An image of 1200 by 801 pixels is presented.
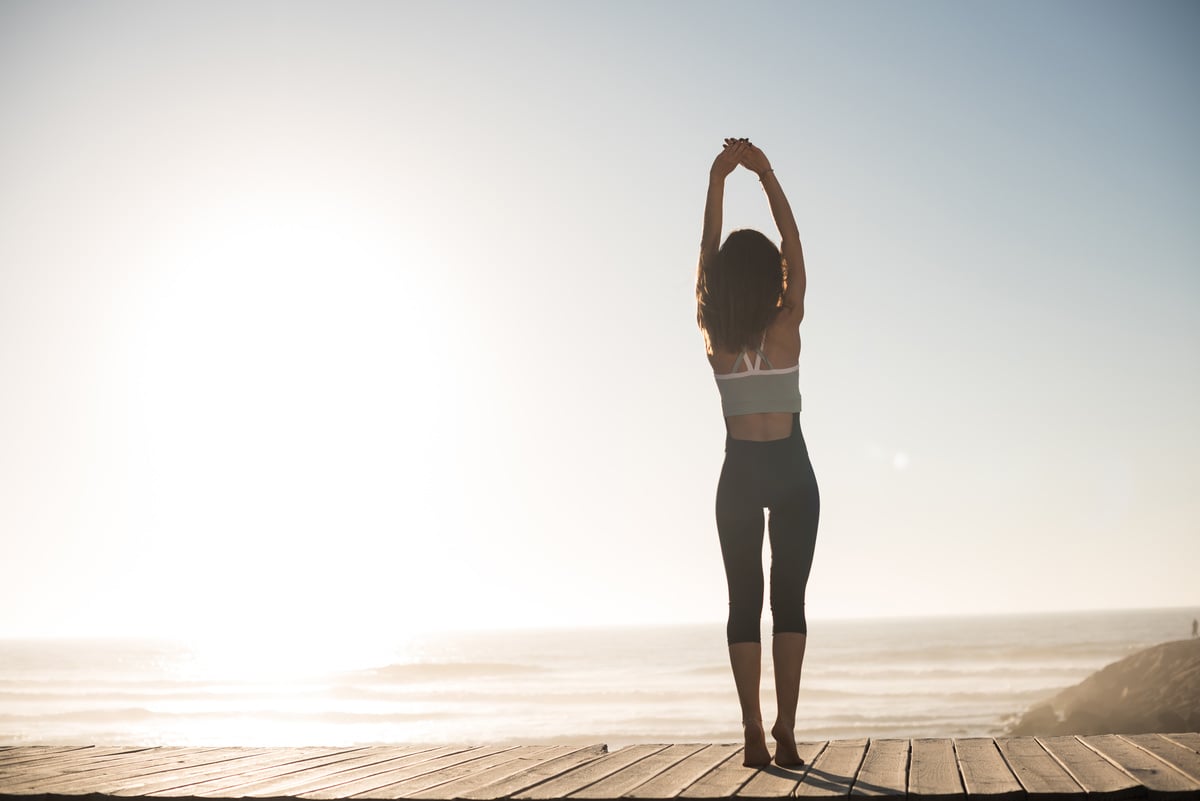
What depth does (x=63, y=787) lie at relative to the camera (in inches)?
152

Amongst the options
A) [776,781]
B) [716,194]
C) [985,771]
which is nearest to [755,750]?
[776,781]

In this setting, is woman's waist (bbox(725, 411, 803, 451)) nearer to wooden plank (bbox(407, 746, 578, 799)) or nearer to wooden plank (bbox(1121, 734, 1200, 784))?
wooden plank (bbox(407, 746, 578, 799))

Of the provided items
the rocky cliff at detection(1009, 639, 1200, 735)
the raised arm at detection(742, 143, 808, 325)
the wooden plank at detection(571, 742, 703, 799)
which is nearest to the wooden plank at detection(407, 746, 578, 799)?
the wooden plank at detection(571, 742, 703, 799)

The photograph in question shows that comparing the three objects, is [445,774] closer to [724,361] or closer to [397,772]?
[397,772]

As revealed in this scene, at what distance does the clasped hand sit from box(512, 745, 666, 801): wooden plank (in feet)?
8.30

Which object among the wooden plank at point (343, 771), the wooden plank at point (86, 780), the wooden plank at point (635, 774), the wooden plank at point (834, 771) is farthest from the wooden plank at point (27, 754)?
the wooden plank at point (834, 771)

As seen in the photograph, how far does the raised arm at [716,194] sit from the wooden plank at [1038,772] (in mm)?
2308

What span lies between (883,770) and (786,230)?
7.11ft

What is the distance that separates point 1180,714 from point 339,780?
19.1 m

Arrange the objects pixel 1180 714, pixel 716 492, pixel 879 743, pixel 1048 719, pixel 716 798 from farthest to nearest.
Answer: pixel 1048 719, pixel 1180 714, pixel 879 743, pixel 716 492, pixel 716 798

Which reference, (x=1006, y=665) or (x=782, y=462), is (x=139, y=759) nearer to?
(x=782, y=462)

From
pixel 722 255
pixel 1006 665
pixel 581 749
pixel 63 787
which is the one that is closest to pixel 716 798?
pixel 581 749

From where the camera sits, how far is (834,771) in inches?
151

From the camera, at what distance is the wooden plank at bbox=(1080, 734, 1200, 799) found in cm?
309
